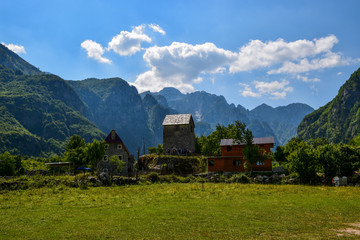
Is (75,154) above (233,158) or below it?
above

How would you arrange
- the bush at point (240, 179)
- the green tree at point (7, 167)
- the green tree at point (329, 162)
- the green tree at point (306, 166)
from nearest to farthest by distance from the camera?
the green tree at point (329, 162) < the green tree at point (306, 166) < the bush at point (240, 179) < the green tree at point (7, 167)

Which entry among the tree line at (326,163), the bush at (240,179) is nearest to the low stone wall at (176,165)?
the bush at (240,179)

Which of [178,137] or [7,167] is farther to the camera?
[178,137]

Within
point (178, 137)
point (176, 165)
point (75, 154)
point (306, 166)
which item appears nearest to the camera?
point (306, 166)

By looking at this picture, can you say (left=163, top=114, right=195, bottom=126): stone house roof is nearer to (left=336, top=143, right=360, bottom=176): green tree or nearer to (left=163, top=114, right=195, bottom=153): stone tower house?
(left=163, top=114, right=195, bottom=153): stone tower house

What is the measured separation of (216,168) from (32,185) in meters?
37.2

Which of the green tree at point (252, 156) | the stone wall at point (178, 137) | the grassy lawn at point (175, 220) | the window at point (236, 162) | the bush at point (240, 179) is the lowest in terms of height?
the bush at point (240, 179)

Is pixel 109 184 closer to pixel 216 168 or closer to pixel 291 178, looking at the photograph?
pixel 216 168

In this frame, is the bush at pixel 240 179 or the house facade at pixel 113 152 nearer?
the bush at pixel 240 179

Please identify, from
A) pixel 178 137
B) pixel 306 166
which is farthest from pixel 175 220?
pixel 178 137

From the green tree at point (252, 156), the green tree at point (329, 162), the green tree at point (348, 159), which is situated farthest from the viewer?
the green tree at point (252, 156)

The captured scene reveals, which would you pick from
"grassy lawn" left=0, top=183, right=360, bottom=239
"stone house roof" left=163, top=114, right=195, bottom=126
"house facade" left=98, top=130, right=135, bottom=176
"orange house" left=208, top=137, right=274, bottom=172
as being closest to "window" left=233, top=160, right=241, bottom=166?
"orange house" left=208, top=137, right=274, bottom=172

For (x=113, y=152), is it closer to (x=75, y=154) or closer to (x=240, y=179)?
(x=75, y=154)

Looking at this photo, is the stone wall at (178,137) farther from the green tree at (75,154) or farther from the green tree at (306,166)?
the green tree at (306,166)
